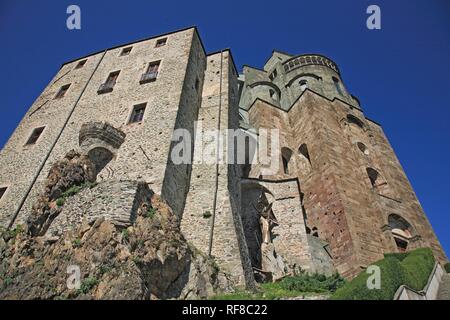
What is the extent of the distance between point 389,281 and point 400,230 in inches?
581

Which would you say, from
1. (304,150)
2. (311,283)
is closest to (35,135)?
(311,283)

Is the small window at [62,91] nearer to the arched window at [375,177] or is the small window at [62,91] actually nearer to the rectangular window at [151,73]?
the rectangular window at [151,73]

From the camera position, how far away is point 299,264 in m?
17.3

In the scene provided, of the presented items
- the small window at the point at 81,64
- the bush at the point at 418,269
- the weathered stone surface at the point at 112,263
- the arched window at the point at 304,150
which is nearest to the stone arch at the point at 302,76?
the arched window at the point at 304,150

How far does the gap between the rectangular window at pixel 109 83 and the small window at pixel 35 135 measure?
11.9ft

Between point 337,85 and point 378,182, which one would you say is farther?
point 337,85

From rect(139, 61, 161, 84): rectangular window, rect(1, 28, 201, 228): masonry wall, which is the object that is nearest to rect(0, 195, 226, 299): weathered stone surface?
rect(1, 28, 201, 228): masonry wall

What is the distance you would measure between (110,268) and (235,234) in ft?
18.9

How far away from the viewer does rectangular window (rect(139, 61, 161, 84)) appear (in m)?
17.9

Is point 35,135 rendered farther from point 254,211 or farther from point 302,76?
point 302,76

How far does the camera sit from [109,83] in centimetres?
1900

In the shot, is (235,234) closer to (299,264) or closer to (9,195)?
(299,264)
